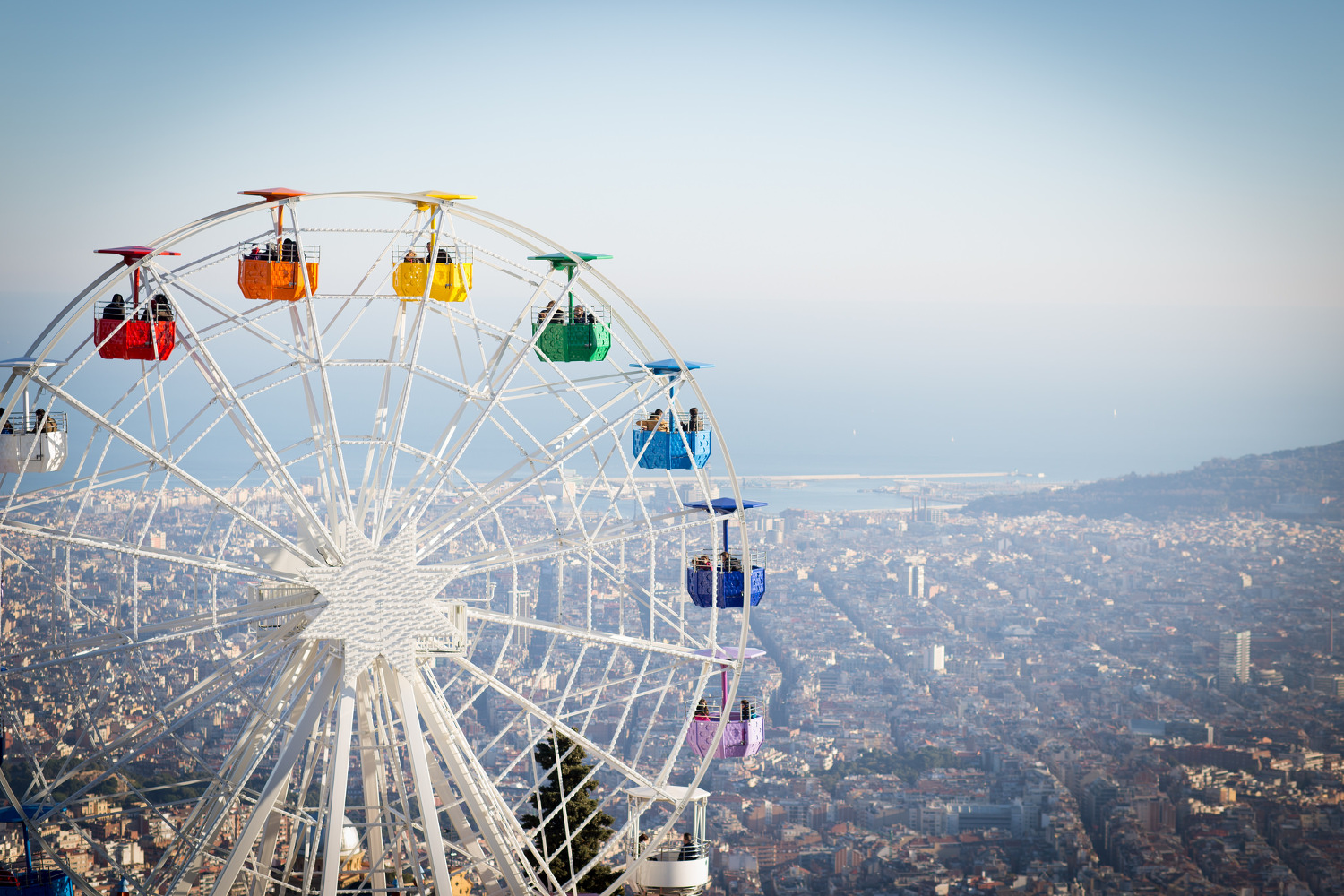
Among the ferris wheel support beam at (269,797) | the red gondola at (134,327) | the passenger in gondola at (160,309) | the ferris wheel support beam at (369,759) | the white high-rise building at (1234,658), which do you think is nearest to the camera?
the ferris wheel support beam at (269,797)

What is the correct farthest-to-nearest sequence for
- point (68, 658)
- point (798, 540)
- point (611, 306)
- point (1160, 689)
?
1. point (798, 540)
2. point (1160, 689)
3. point (611, 306)
4. point (68, 658)

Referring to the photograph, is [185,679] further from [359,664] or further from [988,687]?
[988,687]

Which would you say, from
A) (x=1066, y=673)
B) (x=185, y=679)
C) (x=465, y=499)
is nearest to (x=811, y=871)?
(x=185, y=679)

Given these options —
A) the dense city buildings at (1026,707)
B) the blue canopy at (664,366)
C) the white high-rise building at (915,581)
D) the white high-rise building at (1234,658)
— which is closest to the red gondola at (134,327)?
the blue canopy at (664,366)

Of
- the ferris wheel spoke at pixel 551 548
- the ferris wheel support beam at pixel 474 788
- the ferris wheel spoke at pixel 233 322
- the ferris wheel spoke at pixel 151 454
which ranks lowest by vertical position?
the ferris wheel support beam at pixel 474 788

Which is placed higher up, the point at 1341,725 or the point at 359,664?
the point at 359,664

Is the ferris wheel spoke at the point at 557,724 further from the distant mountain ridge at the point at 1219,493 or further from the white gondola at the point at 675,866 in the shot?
the distant mountain ridge at the point at 1219,493

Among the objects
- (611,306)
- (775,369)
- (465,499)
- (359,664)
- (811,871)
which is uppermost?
(775,369)

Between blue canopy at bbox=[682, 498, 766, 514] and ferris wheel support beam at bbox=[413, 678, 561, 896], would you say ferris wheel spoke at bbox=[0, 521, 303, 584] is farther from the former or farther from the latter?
blue canopy at bbox=[682, 498, 766, 514]
